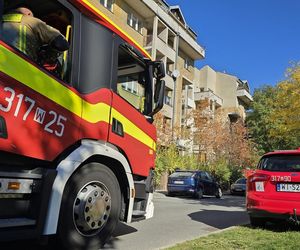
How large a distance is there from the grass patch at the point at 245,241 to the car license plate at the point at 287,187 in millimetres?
874

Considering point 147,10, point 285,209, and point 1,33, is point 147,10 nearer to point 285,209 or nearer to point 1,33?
point 285,209

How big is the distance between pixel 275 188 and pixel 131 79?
3980mm

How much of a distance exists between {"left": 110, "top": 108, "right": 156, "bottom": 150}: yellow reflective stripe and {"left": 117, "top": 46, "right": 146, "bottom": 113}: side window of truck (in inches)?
13.6

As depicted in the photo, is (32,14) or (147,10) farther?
(147,10)

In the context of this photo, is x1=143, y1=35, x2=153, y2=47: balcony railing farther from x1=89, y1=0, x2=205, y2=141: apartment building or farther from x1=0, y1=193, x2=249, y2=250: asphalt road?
x1=0, y1=193, x2=249, y2=250: asphalt road

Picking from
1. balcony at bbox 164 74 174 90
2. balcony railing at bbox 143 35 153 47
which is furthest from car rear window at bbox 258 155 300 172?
balcony at bbox 164 74 174 90

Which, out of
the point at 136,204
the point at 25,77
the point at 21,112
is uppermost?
the point at 25,77

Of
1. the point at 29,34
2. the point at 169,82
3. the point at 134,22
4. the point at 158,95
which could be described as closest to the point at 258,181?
the point at 158,95

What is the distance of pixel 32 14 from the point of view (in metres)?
5.37

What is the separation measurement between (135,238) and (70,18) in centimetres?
415

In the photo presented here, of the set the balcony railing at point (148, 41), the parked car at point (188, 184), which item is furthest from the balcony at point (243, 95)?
the parked car at point (188, 184)

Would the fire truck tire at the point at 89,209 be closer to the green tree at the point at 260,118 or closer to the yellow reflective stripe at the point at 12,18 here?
the yellow reflective stripe at the point at 12,18

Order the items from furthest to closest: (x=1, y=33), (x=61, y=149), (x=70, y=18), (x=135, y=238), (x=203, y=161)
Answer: (x=203, y=161) < (x=135, y=238) < (x=70, y=18) < (x=61, y=149) < (x=1, y=33)

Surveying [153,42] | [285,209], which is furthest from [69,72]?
[153,42]
